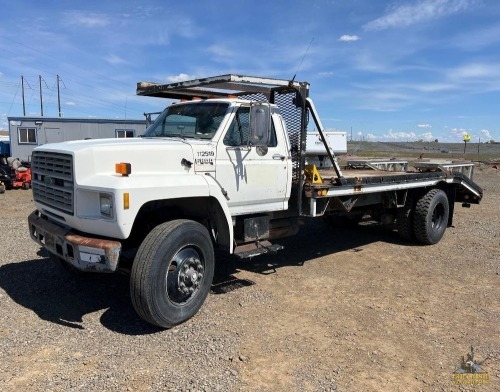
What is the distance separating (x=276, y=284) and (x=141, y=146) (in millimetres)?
2592

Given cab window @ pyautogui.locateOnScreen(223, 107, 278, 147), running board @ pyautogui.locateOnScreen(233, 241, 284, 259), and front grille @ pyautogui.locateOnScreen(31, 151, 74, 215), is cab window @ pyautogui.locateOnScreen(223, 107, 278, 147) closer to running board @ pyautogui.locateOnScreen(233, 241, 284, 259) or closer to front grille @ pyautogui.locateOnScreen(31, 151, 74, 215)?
running board @ pyautogui.locateOnScreen(233, 241, 284, 259)

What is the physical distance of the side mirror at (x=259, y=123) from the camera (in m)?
4.96

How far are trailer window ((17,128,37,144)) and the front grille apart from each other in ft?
61.9

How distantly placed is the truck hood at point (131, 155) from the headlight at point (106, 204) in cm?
30

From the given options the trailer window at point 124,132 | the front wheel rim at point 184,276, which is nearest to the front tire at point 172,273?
the front wheel rim at point 184,276

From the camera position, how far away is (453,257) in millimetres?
7406

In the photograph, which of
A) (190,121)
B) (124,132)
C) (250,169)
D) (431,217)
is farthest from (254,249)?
(124,132)

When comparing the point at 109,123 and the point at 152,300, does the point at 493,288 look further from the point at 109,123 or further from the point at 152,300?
the point at 109,123

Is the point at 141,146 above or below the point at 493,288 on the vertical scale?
above

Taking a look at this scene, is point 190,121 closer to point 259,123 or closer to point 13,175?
point 259,123

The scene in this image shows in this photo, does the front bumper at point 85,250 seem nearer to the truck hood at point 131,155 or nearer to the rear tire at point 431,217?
the truck hood at point 131,155

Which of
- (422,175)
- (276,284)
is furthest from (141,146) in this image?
(422,175)

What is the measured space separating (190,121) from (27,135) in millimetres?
19477

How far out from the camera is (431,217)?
8109 mm
